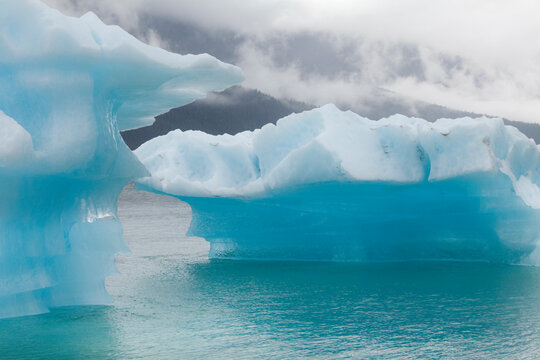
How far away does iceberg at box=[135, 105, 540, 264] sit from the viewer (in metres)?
9.66

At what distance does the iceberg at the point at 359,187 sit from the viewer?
9.66m

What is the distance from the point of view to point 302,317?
729 cm

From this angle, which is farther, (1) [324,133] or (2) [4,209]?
(1) [324,133]

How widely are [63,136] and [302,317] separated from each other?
3.38 meters

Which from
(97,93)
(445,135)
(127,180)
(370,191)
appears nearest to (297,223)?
(370,191)

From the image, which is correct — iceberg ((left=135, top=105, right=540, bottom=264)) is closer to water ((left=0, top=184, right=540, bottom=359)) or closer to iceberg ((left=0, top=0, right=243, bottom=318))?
water ((left=0, top=184, right=540, bottom=359))

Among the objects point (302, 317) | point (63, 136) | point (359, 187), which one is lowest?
point (302, 317)

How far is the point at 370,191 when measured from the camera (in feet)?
33.4

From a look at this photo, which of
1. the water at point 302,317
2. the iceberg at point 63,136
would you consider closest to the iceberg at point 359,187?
the water at point 302,317

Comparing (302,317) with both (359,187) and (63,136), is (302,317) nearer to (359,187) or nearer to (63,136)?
(359,187)

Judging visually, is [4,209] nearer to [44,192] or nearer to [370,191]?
[44,192]

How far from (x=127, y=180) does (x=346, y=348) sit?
3.86m

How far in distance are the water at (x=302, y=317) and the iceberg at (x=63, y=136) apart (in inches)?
19.4

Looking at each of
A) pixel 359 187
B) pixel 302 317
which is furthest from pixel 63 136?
pixel 359 187
